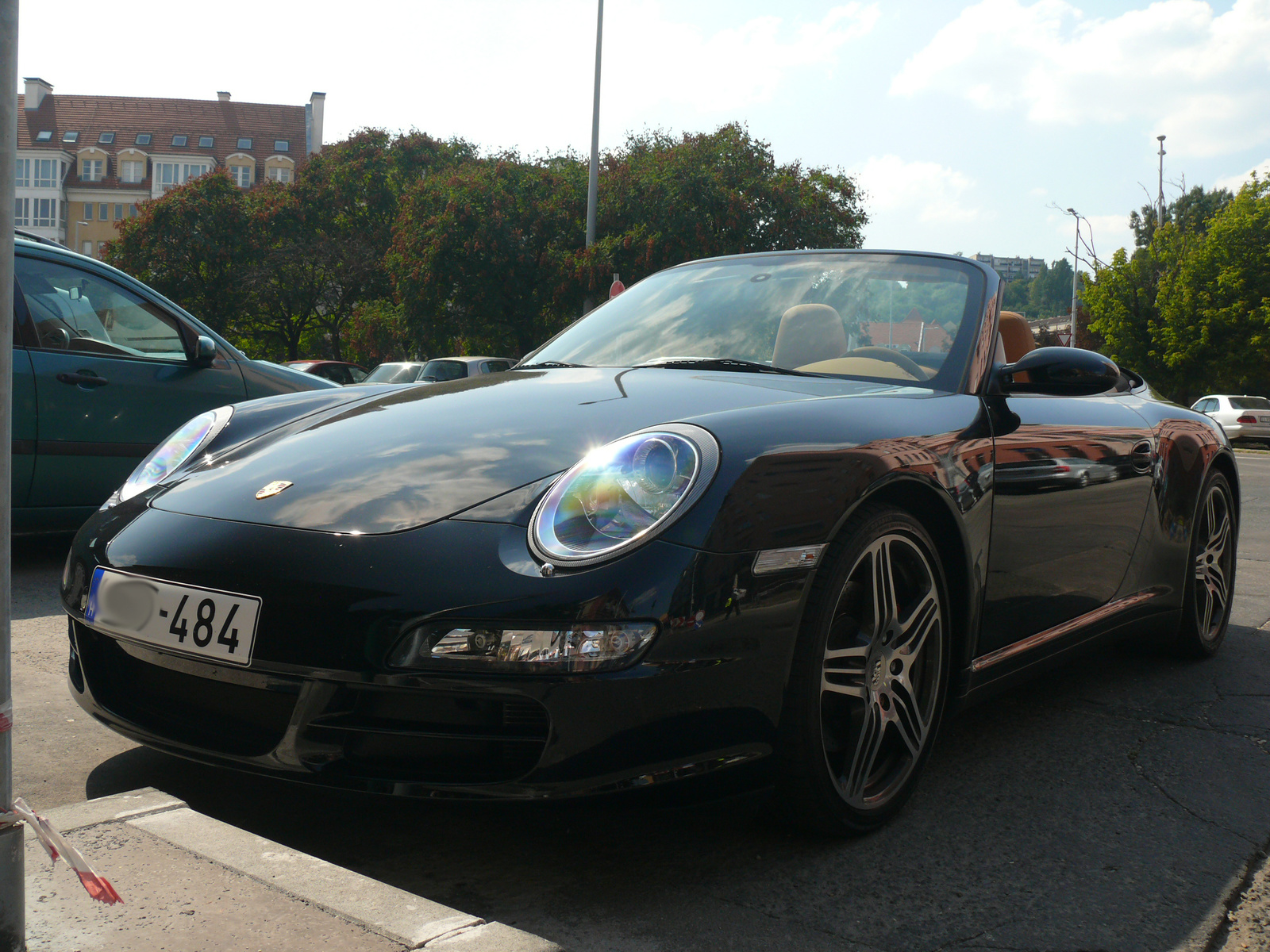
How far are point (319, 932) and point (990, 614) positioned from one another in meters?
1.76

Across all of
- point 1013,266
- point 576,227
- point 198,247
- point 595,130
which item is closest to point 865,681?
point 595,130

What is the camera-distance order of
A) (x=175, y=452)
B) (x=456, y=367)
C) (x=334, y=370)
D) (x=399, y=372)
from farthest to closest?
1. (x=334, y=370)
2. (x=399, y=372)
3. (x=456, y=367)
4. (x=175, y=452)

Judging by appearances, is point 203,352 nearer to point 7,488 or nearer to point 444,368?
point 7,488

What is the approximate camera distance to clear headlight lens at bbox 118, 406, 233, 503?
8.87ft

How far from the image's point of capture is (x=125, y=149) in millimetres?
80562

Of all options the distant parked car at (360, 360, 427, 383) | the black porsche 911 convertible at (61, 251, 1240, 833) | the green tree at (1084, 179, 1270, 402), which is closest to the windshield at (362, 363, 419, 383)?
the distant parked car at (360, 360, 427, 383)

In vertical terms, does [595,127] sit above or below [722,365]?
above

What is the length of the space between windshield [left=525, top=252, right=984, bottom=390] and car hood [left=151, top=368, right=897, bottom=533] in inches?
9.5

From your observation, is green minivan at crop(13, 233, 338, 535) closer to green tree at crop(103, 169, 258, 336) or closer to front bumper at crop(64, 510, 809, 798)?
front bumper at crop(64, 510, 809, 798)

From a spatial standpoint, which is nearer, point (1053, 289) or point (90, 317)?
point (90, 317)

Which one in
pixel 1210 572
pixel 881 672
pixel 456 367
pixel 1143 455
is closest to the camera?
pixel 881 672

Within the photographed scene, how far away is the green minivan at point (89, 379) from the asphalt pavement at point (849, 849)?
218 centimetres

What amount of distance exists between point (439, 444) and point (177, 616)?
2.04 ft

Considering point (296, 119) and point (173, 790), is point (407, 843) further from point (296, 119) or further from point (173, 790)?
point (296, 119)
